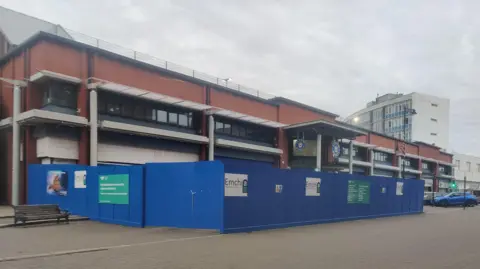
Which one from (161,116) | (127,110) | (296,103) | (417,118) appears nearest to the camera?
(127,110)

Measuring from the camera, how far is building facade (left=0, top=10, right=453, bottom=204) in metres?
22.4

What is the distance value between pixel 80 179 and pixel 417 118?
247 feet

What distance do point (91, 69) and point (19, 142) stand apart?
5692mm

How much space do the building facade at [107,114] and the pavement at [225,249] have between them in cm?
940

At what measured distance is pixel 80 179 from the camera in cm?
1741

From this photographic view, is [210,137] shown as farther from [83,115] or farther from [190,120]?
[83,115]

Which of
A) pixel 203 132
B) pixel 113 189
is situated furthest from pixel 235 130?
pixel 113 189

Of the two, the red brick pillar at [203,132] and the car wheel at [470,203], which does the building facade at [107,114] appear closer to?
the red brick pillar at [203,132]

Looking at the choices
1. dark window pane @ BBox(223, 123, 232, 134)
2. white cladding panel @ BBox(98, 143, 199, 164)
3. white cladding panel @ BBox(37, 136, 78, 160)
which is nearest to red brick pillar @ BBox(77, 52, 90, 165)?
white cladding panel @ BBox(37, 136, 78, 160)

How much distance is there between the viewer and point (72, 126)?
22.7m

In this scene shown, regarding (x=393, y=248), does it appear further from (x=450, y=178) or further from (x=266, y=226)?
(x=450, y=178)

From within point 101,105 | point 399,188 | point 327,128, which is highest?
point 101,105

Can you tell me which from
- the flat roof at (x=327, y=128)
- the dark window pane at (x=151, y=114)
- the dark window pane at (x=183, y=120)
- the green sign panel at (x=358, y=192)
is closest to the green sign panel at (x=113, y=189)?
the green sign panel at (x=358, y=192)

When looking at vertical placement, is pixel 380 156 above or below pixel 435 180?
above
